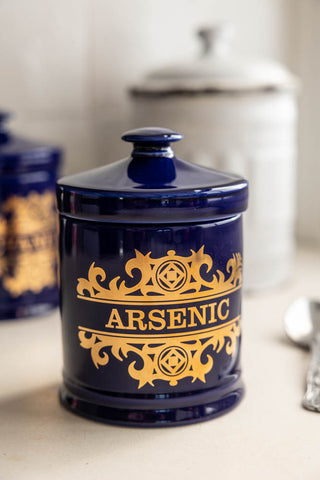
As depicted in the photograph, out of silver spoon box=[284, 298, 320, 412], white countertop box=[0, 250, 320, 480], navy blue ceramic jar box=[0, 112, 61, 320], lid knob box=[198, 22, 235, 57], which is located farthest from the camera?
lid knob box=[198, 22, 235, 57]

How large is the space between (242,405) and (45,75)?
22.7 inches

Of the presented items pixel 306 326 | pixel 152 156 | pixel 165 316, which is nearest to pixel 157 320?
pixel 165 316

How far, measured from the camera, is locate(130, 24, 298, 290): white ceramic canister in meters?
0.88

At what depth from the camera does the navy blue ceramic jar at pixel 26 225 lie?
800 mm

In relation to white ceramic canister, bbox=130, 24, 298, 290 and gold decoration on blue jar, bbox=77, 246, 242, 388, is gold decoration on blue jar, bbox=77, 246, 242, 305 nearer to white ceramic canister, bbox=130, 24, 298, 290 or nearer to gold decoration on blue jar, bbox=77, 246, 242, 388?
gold decoration on blue jar, bbox=77, 246, 242, 388

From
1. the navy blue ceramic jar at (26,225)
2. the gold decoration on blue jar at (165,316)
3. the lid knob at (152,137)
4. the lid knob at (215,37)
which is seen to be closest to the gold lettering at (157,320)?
the gold decoration on blue jar at (165,316)

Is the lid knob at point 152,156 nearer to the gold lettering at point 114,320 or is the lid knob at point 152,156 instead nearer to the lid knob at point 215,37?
the gold lettering at point 114,320

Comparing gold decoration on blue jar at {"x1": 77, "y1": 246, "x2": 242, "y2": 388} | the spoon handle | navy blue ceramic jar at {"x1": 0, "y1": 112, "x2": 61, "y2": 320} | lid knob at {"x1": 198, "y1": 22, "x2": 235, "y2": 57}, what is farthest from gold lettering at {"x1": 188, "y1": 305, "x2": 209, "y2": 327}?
lid knob at {"x1": 198, "y1": 22, "x2": 235, "y2": 57}

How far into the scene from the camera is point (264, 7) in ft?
3.90

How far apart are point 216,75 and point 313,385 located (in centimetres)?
Answer: 42

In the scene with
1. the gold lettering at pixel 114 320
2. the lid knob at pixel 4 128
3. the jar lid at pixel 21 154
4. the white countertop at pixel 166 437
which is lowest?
the white countertop at pixel 166 437

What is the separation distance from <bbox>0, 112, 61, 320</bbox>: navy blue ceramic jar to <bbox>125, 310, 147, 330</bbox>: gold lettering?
313 mm

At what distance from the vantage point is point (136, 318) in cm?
53

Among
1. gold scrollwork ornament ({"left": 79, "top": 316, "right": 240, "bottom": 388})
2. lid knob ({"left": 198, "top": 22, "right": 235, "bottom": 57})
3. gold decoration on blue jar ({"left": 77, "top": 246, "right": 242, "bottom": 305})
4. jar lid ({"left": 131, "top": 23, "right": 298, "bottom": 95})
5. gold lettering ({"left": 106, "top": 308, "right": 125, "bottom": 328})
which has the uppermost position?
lid knob ({"left": 198, "top": 22, "right": 235, "bottom": 57})
